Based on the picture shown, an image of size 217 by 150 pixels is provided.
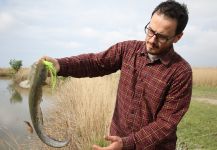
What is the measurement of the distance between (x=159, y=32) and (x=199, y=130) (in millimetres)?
7024

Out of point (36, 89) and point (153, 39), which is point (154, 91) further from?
point (36, 89)

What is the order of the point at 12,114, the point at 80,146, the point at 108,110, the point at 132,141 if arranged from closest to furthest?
the point at 132,141
the point at 80,146
the point at 108,110
the point at 12,114

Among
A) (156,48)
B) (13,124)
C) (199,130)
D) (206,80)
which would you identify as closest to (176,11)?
(156,48)

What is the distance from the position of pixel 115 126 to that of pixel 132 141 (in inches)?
14.6

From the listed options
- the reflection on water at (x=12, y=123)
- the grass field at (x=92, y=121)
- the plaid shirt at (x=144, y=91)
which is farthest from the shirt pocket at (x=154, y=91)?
the reflection on water at (x=12, y=123)

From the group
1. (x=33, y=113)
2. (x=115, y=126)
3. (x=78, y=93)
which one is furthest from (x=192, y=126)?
(x=33, y=113)

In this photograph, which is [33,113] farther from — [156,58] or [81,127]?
[81,127]

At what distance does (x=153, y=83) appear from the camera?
10.3 feet

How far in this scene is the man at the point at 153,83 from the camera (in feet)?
10.0

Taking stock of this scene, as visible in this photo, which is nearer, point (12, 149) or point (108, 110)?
point (108, 110)

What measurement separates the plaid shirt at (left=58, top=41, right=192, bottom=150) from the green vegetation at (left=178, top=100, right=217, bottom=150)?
482 centimetres

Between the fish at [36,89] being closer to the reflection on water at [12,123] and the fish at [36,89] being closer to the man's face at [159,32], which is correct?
the man's face at [159,32]

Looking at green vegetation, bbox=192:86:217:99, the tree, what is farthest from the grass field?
the tree

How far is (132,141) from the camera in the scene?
10.00ft
